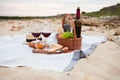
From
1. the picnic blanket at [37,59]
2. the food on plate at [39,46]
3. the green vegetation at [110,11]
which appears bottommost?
the picnic blanket at [37,59]

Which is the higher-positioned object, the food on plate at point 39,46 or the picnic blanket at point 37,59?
the food on plate at point 39,46

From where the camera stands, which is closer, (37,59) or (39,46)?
(37,59)

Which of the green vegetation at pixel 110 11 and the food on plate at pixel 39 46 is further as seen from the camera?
the green vegetation at pixel 110 11

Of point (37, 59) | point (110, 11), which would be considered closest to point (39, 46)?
point (37, 59)

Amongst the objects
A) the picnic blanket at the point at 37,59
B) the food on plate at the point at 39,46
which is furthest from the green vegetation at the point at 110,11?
the food on plate at the point at 39,46

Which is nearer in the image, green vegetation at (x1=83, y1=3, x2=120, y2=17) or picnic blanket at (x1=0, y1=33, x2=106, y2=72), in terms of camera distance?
picnic blanket at (x1=0, y1=33, x2=106, y2=72)

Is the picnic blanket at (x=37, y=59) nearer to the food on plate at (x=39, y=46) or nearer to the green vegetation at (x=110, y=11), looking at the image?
the food on plate at (x=39, y=46)

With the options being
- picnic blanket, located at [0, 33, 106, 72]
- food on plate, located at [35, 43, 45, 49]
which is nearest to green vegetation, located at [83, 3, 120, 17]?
picnic blanket, located at [0, 33, 106, 72]

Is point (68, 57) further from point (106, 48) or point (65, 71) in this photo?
point (106, 48)

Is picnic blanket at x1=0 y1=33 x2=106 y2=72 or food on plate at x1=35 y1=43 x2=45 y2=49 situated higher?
food on plate at x1=35 y1=43 x2=45 y2=49

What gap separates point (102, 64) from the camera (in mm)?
2930

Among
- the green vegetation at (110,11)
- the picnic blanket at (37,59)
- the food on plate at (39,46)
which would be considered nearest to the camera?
the picnic blanket at (37,59)

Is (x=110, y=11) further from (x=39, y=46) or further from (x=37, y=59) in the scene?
(x=37, y=59)

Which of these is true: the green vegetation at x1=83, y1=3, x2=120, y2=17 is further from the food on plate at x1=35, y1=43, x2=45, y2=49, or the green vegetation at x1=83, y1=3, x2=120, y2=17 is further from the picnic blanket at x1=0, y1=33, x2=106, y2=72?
the food on plate at x1=35, y1=43, x2=45, y2=49
